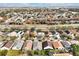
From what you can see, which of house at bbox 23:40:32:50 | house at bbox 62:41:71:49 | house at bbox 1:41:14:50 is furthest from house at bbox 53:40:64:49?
house at bbox 1:41:14:50

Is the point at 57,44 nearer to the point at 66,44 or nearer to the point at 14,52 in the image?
the point at 66,44

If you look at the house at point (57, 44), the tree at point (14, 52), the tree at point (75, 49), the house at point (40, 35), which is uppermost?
the house at point (40, 35)

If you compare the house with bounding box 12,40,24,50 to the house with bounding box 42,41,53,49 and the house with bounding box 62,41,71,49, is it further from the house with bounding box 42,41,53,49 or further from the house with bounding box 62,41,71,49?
the house with bounding box 62,41,71,49

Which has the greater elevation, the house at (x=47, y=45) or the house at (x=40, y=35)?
the house at (x=40, y=35)

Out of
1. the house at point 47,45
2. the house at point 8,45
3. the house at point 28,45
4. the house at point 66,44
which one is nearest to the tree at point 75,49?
the house at point 66,44

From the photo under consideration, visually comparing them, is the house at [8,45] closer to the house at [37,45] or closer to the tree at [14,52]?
the tree at [14,52]

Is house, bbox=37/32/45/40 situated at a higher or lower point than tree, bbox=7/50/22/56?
higher

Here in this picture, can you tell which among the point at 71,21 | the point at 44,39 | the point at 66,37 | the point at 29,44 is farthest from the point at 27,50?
the point at 71,21

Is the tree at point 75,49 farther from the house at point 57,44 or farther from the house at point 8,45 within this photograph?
the house at point 8,45

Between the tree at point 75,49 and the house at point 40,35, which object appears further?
the house at point 40,35

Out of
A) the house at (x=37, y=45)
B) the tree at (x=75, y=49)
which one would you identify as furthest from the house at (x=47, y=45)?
the tree at (x=75, y=49)

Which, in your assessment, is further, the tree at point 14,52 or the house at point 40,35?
the house at point 40,35
